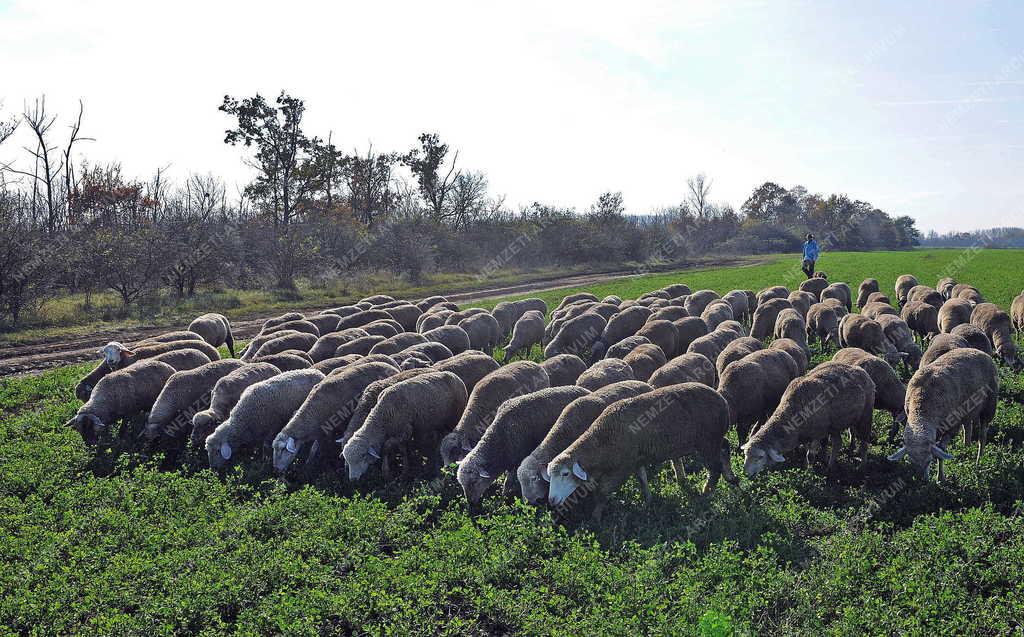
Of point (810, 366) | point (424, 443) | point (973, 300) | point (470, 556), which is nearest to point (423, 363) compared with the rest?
point (424, 443)

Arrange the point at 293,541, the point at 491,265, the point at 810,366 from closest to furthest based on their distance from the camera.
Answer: the point at 293,541, the point at 810,366, the point at 491,265

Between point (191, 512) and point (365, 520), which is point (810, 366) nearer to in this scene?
point (365, 520)

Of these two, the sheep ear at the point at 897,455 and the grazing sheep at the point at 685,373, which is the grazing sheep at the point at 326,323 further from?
the sheep ear at the point at 897,455

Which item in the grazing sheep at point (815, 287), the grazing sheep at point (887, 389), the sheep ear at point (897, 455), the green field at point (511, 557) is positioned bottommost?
the green field at point (511, 557)

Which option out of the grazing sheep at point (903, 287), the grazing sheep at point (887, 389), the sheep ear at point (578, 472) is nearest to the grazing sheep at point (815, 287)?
the grazing sheep at point (903, 287)

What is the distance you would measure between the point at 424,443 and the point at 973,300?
57.7ft

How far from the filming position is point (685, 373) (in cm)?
1065

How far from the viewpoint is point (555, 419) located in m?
9.02

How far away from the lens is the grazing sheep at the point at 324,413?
955 cm

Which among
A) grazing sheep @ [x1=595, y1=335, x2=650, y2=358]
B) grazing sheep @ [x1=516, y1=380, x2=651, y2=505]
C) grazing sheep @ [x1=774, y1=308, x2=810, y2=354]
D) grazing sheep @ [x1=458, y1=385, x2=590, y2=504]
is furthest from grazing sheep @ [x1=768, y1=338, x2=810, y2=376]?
grazing sheep @ [x1=458, y1=385, x2=590, y2=504]

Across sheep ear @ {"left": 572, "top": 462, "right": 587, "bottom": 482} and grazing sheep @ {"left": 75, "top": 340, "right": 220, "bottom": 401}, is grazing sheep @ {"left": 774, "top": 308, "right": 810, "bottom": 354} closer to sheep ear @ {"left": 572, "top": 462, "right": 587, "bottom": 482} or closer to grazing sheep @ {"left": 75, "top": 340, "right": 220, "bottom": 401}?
sheep ear @ {"left": 572, "top": 462, "right": 587, "bottom": 482}

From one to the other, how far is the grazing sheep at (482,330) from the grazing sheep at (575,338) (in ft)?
6.58

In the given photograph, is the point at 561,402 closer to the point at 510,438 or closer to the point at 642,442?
the point at 510,438

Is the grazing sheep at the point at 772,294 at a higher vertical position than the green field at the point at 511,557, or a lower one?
higher
